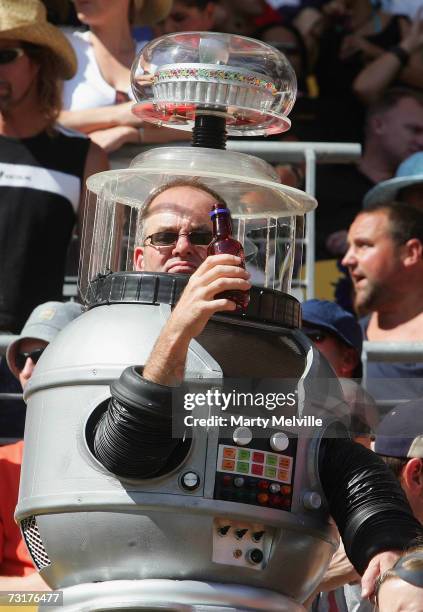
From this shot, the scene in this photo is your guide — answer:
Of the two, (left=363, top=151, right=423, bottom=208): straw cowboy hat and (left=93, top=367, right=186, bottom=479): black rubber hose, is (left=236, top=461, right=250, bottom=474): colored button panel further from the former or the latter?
(left=363, top=151, right=423, bottom=208): straw cowboy hat

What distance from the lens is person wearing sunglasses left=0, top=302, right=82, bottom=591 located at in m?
3.95

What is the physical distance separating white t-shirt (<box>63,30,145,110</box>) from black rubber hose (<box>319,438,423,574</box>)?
122 inches

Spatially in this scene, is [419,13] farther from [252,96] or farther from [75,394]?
[75,394]

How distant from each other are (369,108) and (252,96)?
3.84 m

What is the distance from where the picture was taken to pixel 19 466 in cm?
417

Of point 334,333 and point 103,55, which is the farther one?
point 103,55

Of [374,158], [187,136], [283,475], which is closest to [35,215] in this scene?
[187,136]

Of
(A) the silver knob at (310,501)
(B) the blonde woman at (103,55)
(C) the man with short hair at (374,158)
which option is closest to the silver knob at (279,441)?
(A) the silver knob at (310,501)

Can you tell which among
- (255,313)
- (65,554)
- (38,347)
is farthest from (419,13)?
(65,554)

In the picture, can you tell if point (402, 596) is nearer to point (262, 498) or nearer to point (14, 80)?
point (262, 498)

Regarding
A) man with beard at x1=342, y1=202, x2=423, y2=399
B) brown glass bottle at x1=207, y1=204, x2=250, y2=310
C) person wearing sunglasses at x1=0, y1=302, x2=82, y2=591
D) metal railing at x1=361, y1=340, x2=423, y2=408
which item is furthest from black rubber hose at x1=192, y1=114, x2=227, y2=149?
man with beard at x1=342, y1=202, x2=423, y2=399

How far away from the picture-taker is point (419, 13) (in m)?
7.34

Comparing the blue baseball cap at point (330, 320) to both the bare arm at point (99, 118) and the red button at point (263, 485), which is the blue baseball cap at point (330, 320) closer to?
the bare arm at point (99, 118)

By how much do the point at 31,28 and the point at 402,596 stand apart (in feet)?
10.6
